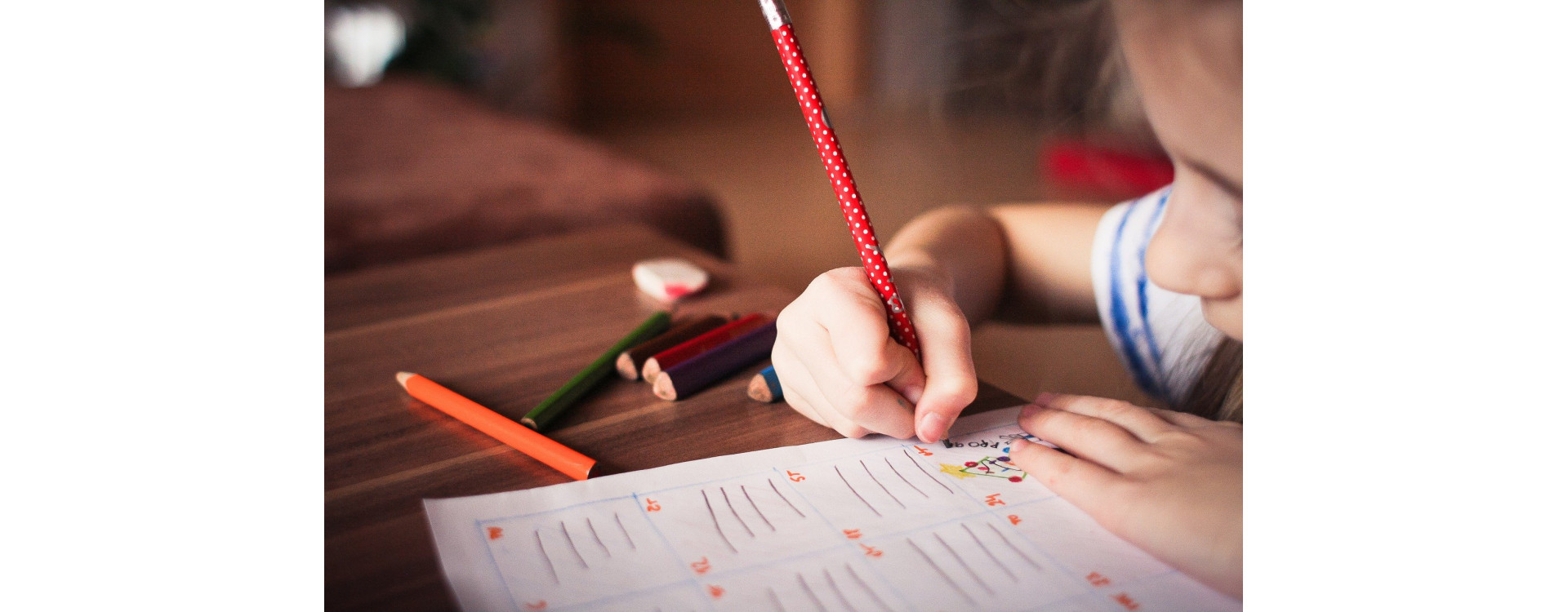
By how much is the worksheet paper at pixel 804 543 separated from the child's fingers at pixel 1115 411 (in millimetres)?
39

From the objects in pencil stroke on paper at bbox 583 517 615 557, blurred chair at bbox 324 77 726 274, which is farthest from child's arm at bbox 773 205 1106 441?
blurred chair at bbox 324 77 726 274

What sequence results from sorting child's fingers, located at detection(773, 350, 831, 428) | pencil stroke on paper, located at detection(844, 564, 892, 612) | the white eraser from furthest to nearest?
the white eraser
child's fingers, located at detection(773, 350, 831, 428)
pencil stroke on paper, located at detection(844, 564, 892, 612)

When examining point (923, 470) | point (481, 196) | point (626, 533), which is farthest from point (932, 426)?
point (481, 196)

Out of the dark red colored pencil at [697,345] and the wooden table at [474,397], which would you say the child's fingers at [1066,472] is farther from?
the dark red colored pencil at [697,345]

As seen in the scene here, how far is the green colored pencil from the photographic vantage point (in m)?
0.38

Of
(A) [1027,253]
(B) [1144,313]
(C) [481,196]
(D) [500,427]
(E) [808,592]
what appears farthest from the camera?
(C) [481,196]

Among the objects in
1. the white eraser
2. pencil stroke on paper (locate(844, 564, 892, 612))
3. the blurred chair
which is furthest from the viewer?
the blurred chair

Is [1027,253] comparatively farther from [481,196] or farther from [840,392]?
[481,196]

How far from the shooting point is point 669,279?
0.55 m

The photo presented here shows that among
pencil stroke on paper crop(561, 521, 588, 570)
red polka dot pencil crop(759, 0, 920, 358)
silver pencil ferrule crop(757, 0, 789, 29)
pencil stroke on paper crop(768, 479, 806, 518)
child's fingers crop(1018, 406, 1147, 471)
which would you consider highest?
silver pencil ferrule crop(757, 0, 789, 29)

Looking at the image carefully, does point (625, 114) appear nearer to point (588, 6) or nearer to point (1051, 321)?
point (588, 6)

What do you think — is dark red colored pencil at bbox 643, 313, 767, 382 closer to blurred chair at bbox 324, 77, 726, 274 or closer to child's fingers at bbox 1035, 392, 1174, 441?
child's fingers at bbox 1035, 392, 1174, 441

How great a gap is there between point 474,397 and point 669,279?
17 centimetres

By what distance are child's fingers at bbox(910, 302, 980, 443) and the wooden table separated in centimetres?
5
